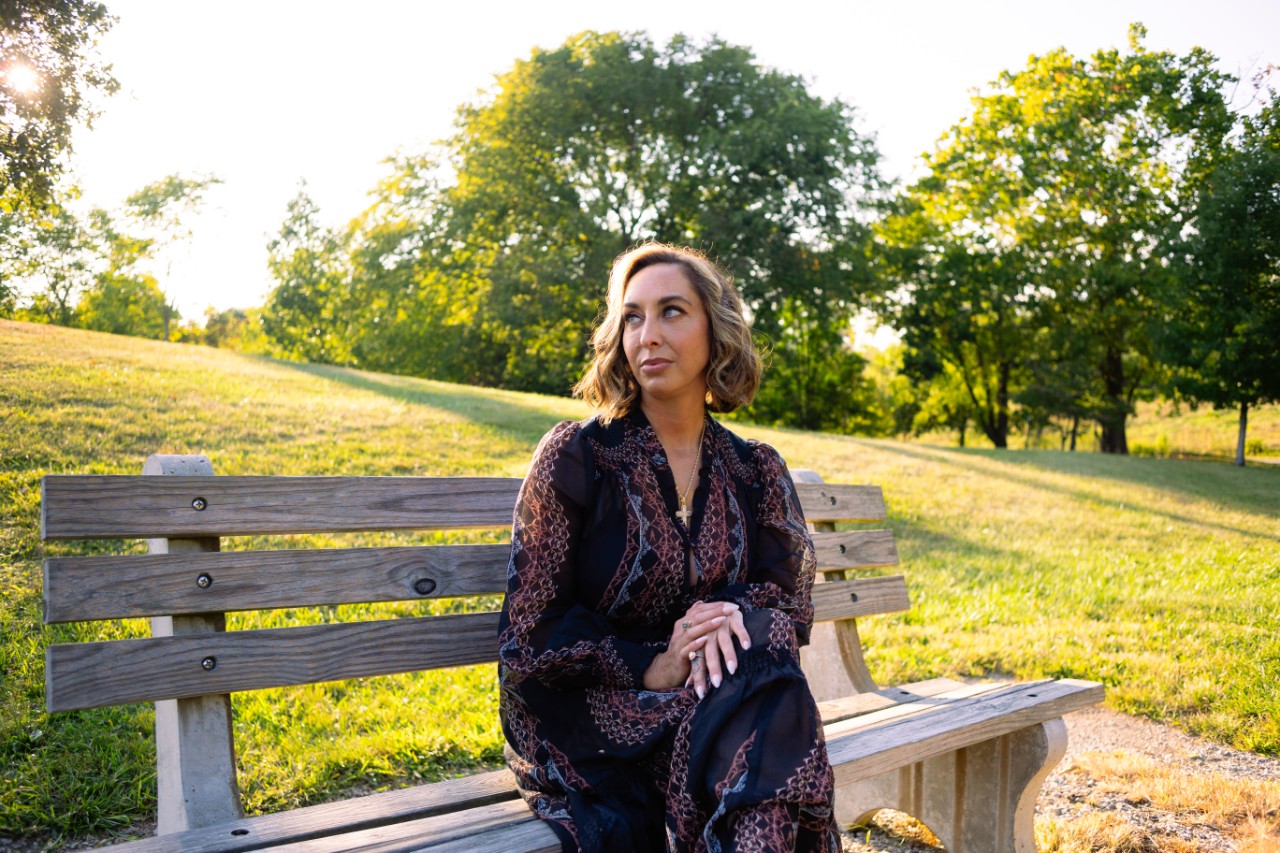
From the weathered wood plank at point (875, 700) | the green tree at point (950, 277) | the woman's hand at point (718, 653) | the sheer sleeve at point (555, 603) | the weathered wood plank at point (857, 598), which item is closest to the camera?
the woman's hand at point (718, 653)

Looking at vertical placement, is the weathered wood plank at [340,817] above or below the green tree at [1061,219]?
below

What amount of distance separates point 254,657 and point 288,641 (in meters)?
0.09

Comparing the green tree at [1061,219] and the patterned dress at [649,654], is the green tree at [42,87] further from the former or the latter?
the green tree at [1061,219]

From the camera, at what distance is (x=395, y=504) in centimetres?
268

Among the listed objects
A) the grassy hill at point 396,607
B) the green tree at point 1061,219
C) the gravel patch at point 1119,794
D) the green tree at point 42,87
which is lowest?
the gravel patch at point 1119,794

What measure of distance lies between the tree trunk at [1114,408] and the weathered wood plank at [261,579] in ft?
84.5

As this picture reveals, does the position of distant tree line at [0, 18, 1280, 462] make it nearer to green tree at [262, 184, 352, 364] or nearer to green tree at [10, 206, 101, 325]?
green tree at [262, 184, 352, 364]

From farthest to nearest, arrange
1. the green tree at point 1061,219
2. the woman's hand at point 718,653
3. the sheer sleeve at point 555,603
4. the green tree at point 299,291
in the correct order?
1. the green tree at point 299,291
2. the green tree at point 1061,219
3. the sheer sleeve at point 555,603
4. the woman's hand at point 718,653

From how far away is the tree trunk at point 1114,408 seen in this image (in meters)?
25.3

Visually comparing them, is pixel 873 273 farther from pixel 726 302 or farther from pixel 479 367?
pixel 726 302

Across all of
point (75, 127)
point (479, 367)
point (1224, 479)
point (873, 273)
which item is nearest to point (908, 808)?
point (75, 127)

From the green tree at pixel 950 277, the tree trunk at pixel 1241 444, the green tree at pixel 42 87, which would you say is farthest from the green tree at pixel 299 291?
the green tree at pixel 42 87

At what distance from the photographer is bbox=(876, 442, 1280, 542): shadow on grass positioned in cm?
1206

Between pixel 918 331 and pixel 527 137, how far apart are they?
12356mm
